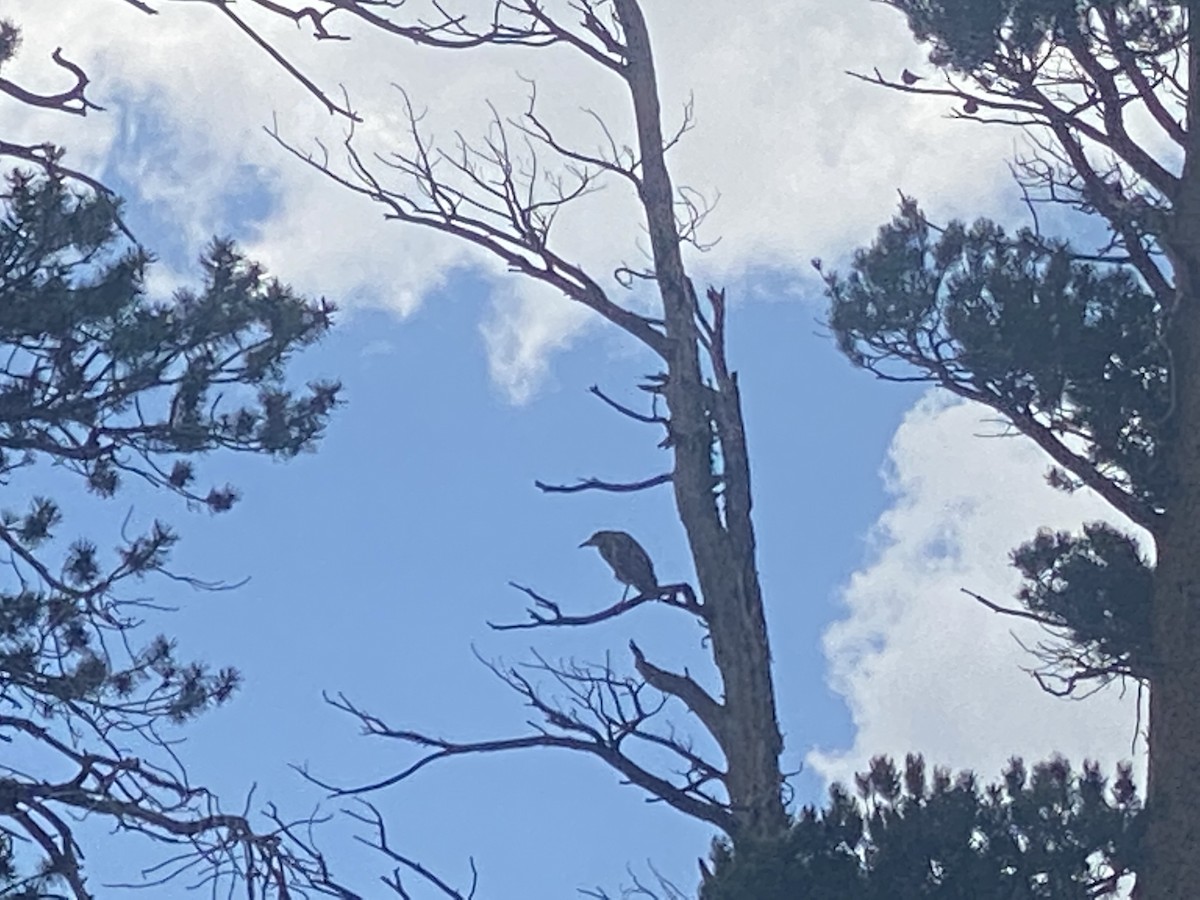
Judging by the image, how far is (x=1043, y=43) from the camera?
9094 millimetres

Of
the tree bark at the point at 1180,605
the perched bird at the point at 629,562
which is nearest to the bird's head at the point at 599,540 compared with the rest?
the perched bird at the point at 629,562

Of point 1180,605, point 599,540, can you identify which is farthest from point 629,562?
point 1180,605

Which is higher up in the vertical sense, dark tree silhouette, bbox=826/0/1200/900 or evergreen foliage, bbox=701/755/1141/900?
dark tree silhouette, bbox=826/0/1200/900

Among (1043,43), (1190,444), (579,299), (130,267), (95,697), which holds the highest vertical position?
(1043,43)

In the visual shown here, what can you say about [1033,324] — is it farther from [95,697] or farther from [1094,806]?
[95,697]

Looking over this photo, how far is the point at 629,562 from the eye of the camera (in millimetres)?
8367

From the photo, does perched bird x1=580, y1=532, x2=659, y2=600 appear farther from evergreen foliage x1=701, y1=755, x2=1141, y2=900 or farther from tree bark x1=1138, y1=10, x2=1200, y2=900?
tree bark x1=1138, y1=10, x2=1200, y2=900

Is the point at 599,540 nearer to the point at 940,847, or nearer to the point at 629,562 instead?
the point at 629,562

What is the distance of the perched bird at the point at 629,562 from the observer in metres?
8.34

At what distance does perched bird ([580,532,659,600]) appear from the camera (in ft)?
27.3

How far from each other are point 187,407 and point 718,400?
8.34 ft

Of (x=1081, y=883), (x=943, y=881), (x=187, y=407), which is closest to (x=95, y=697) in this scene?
(x=187, y=407)

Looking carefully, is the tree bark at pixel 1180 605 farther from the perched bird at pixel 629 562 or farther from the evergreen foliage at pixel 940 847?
the perched bird at pixel 629 562

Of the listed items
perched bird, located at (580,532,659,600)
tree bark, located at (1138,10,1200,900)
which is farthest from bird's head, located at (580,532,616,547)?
tree bark, located at (1138,10,1200,900)
